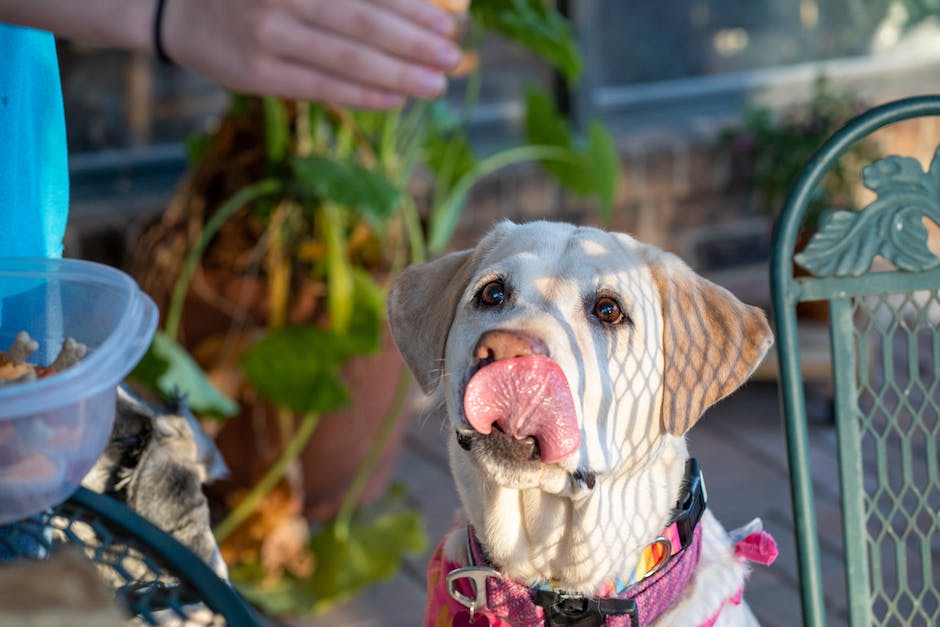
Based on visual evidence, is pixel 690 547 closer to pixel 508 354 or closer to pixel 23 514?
pixel 508 354

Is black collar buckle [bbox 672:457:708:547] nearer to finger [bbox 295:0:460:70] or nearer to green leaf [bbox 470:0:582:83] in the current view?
finger [bbox 295:0:460:70]

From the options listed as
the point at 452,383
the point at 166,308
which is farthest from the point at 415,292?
the point at 166,308

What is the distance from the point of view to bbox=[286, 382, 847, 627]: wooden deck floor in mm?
3002

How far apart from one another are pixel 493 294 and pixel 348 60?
0.38 meters

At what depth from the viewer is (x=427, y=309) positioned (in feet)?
5.55

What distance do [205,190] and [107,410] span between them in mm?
2075

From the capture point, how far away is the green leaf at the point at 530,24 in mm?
2934

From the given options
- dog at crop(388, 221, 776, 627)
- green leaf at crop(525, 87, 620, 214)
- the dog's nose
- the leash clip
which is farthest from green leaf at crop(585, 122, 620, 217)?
the dog's nose

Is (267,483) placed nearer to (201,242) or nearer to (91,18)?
(201,242)

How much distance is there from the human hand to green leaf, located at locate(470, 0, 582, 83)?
1266mm

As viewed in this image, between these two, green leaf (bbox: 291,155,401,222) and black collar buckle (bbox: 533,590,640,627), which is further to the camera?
green leaf (bbox: 291,155,401,222)

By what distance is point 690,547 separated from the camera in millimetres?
1587

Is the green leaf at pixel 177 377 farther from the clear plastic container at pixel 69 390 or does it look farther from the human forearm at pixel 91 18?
the clear plastic container at pixel 69 390

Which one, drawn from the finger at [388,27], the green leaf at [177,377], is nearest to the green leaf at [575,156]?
the green leaf at [177,377]
